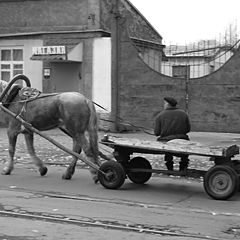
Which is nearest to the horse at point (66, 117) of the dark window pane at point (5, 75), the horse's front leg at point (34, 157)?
the horse's front leg at point (34, 157)

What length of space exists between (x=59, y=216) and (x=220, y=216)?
2.32 meters

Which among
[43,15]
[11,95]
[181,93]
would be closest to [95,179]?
[11,95]

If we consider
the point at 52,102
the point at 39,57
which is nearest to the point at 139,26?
the point at 39,57

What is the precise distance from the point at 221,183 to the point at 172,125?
5.27ft

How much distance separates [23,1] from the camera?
23469 mm

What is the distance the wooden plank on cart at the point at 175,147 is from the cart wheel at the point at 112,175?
0.37 metres

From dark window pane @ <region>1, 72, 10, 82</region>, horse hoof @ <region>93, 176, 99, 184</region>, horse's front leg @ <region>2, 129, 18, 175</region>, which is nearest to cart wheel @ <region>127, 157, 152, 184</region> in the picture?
horse hoof @ <region>93, 176, 99, 184</region>

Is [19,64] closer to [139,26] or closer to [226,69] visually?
[139,26]

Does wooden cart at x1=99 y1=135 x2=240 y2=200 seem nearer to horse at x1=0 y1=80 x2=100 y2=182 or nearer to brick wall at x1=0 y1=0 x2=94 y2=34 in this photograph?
horse at x1=0 y1=80 x2=100 y2=182

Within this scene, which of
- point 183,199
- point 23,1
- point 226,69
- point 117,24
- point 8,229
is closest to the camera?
point 8,229

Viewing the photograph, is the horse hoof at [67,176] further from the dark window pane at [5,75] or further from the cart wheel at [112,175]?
the dark window pane at [5,75]

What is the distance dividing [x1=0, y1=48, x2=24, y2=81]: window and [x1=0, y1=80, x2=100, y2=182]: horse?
13.2 m

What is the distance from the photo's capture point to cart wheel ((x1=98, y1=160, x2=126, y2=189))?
9.62 meters

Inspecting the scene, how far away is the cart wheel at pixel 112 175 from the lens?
962 cm
